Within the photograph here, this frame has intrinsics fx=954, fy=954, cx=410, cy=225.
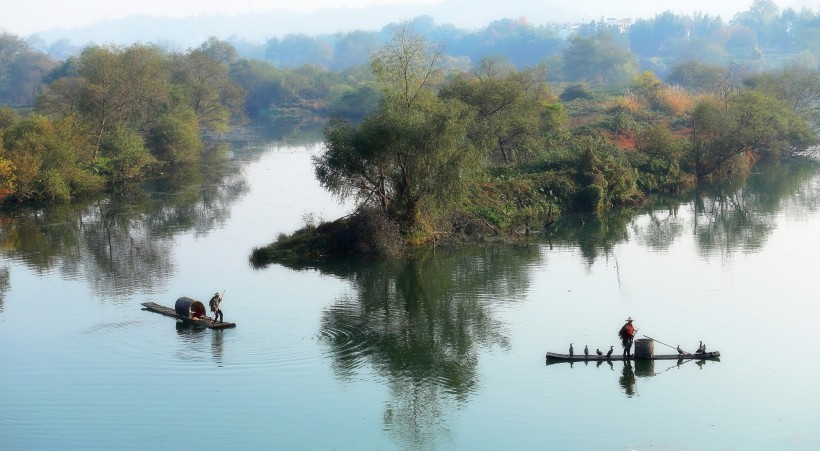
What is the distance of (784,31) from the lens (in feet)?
502

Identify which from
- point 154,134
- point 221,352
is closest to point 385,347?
point 221,352

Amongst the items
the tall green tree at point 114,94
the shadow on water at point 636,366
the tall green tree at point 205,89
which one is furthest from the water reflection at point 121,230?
the tall green tree at point 205,89

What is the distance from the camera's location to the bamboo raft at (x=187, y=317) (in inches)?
973

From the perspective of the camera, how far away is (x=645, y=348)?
21.8 m

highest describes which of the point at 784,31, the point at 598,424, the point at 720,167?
the point at 784,31

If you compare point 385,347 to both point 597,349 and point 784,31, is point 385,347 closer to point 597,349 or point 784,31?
point 597,349

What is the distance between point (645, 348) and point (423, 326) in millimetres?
6346

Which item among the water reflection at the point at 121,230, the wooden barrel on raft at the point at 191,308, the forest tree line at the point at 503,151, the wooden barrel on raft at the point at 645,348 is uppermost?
the forest tree line at the point at 503,151

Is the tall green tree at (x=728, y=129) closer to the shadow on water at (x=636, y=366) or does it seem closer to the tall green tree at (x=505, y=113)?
the tall green tree at (x=505, y=113)

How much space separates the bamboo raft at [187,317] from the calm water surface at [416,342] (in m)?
0.26

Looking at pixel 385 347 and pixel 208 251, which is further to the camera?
pixel 208 251

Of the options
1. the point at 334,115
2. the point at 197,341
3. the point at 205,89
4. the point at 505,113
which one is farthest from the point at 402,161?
the point at 205,89

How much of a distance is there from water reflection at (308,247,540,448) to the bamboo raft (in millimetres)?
2651

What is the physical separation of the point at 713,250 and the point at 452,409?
1768cm
